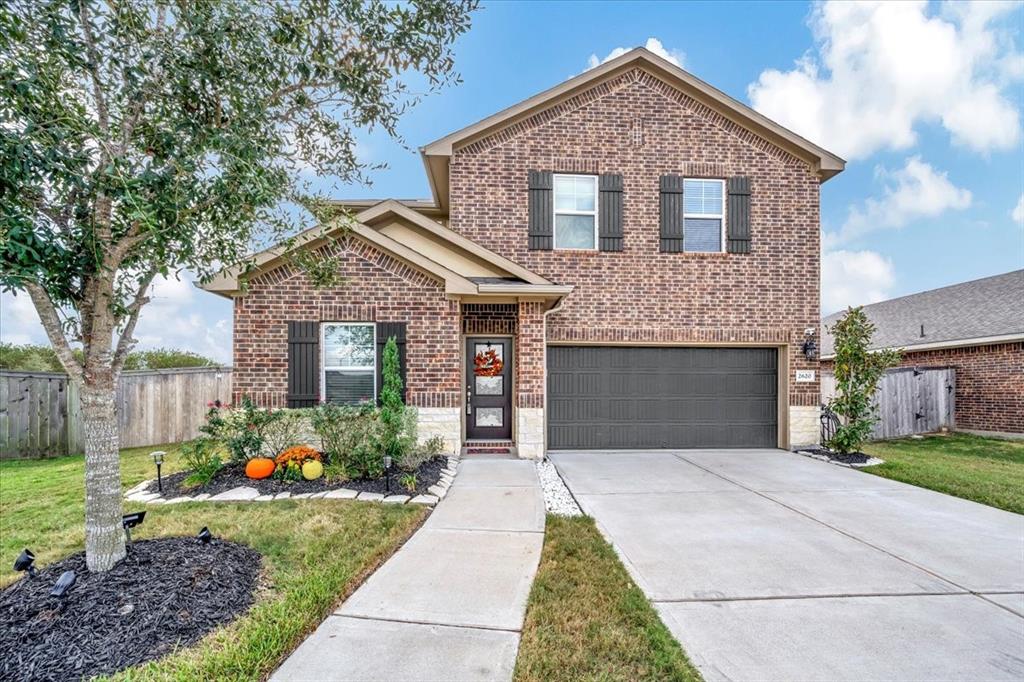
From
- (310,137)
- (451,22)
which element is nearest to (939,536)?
(451,22)

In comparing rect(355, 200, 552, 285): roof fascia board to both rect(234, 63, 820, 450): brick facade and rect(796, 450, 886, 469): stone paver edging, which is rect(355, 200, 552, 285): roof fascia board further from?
rect(796, 450, 886, 469): stone paver edging

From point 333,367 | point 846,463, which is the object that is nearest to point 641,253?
point 846,463

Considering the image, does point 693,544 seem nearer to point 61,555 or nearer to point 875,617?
point 875,617

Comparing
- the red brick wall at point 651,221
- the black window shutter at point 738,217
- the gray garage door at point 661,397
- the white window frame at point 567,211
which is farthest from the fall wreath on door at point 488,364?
the black window shutter at point 738,217

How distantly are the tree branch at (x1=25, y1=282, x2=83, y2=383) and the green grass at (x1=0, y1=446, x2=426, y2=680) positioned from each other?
192 cm

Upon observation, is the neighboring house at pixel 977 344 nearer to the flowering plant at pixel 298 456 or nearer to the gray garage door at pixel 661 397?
the gray garage door at pixel 661 397

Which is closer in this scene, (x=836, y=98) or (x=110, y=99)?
(x=110, y=99)

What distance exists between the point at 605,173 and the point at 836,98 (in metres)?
7.86

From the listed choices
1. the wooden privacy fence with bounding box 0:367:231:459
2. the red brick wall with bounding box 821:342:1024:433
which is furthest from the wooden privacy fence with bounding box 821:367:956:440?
the wooden privacy fence with bounding box 0:367:231:459

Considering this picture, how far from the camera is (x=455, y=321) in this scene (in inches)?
303

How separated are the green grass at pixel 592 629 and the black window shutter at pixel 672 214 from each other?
695cm

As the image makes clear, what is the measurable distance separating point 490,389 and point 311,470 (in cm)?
371

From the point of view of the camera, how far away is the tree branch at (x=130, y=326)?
11.4ft

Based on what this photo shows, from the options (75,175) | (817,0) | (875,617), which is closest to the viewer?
(75,175)
